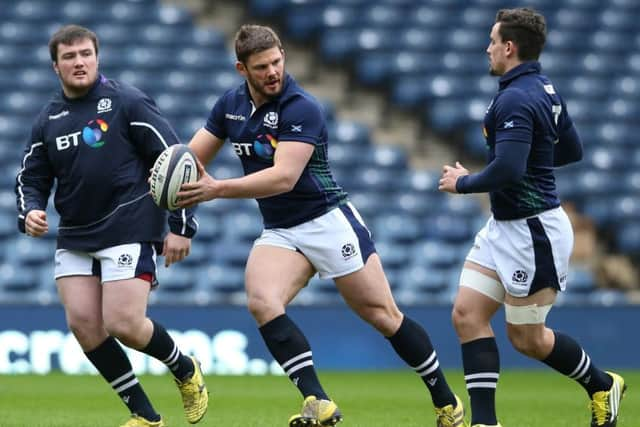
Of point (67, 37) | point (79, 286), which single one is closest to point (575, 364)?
point (79, 286)

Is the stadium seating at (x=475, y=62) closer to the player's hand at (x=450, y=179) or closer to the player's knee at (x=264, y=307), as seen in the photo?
the player's hand at (x=450, y=179)

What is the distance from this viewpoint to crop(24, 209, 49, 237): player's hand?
6.47m

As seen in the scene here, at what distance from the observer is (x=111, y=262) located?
654 centimetres

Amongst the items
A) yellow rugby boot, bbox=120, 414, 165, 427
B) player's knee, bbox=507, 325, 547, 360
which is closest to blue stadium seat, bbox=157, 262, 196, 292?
yellow rugby boot, bbox=120, 414, 165, 427

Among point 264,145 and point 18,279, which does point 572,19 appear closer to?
point 18,279

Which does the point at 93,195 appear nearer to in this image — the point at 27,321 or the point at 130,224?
the point at 130,224

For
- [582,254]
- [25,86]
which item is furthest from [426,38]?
[25,86]

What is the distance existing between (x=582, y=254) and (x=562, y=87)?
2.70 meters

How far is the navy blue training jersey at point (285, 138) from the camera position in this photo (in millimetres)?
6320

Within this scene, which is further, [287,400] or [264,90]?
[287,400]

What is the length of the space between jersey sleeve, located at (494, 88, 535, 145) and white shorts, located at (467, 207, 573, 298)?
1.56ft

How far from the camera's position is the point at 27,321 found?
12.1 metres

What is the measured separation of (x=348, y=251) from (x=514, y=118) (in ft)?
3.56

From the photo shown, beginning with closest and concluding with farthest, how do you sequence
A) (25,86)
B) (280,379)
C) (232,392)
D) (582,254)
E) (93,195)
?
(93,195) → (232,392) → (280,379) → (582,254) → (25,86)
